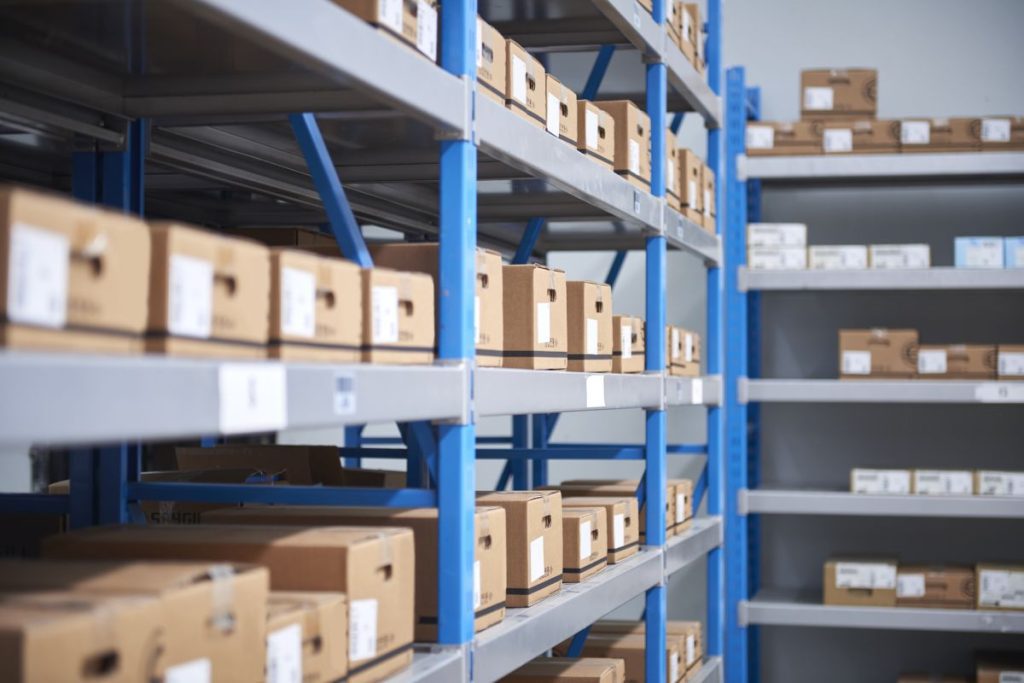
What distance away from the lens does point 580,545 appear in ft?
11.0

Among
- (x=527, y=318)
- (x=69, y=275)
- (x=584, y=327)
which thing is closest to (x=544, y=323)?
(x=527, y=318)

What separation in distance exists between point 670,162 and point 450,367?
2265 mm

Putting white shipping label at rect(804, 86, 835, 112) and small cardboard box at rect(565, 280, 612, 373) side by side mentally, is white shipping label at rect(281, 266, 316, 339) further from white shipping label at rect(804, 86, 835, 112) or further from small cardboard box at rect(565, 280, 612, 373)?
white shipping label at rect(804, 86, 835, 112)

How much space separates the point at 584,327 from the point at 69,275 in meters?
2.16

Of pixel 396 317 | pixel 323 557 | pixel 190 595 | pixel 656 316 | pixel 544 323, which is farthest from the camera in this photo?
pixel 656 316

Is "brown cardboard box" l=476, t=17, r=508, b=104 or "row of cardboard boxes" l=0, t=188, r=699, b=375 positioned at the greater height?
"brown cardboard box" l=476, t=17, r=508, b=104

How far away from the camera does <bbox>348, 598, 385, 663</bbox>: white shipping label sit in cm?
201

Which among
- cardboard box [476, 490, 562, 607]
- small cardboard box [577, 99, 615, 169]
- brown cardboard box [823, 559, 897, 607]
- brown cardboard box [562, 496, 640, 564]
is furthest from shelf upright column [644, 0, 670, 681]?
brown cardboard box [823, 559, 897, 607]

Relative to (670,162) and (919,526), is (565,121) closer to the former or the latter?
(670,162)

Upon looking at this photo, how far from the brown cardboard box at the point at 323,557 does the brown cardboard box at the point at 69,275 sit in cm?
64

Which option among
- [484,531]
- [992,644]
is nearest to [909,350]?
[992,644]

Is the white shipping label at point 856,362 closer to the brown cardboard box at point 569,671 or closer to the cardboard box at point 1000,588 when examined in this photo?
the cardboard box at point 1000,588

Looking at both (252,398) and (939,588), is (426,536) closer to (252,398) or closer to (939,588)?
(252,398)

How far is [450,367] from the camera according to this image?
7.57 feet
